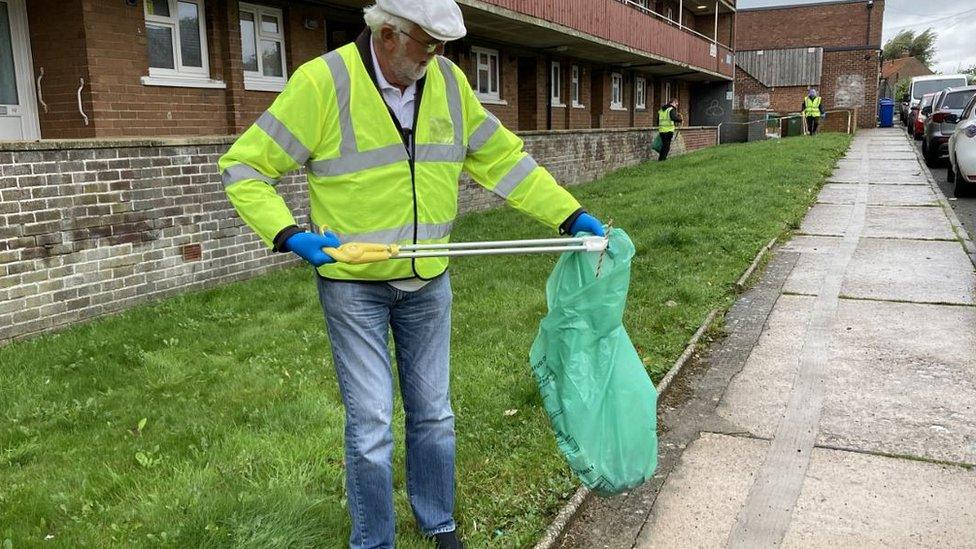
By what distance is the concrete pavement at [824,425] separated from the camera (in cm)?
→ 305

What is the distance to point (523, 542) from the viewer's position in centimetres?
291

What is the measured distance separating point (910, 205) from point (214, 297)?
9.13m

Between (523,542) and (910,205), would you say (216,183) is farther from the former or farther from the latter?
(910,205)

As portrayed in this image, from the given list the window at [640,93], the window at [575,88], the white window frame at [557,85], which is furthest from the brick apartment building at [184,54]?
the window at [640,93]

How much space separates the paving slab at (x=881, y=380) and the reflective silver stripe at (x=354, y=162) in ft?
8.04

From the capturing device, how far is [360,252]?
2209mm

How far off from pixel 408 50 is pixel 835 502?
2.40 meters

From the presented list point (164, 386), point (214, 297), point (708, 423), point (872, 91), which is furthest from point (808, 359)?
point (872, 91)

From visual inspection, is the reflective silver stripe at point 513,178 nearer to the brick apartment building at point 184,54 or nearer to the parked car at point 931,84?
the brick apartment building at point 184,54

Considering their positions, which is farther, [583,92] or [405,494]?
[583,92]

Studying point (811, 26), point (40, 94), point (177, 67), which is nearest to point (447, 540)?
point (40, 94)

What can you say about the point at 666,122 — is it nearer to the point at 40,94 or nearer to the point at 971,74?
the point at 40,94

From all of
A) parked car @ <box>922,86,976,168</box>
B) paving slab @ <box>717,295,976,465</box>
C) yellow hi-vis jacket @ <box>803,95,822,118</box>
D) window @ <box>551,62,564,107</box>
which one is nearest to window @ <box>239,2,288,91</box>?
→ paving slab @ <box>717,295,976,465</box>

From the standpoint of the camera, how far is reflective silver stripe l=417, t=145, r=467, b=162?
243 cm
